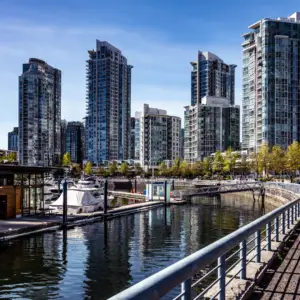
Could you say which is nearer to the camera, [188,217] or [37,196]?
[37,196]

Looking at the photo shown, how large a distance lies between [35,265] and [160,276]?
2231 cm

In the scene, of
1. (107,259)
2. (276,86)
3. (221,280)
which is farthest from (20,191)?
(276,86)

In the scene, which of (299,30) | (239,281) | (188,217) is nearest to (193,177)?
(299,30)

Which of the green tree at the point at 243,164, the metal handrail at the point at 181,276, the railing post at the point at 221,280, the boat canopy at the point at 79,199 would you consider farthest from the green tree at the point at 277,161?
the railing post at the point at 221,280

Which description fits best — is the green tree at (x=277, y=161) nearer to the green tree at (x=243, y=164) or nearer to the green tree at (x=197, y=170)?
the green tree at (x=243, y=164)

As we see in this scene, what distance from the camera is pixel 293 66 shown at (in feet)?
451

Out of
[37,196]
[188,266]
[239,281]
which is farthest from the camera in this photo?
[37,196]

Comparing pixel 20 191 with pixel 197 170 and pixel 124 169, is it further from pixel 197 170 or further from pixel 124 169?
pixel 124 169

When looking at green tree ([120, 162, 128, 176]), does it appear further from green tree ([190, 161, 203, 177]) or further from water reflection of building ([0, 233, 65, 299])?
water reflection of building ([0, 233, 65, 299])

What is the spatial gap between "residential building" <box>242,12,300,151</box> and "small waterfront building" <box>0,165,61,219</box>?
327 feet

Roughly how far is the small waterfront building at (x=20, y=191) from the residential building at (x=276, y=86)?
9970 cm

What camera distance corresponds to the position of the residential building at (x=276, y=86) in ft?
434

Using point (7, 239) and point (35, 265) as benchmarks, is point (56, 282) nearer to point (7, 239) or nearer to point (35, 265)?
point (35, 265)

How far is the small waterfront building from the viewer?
3853cm
